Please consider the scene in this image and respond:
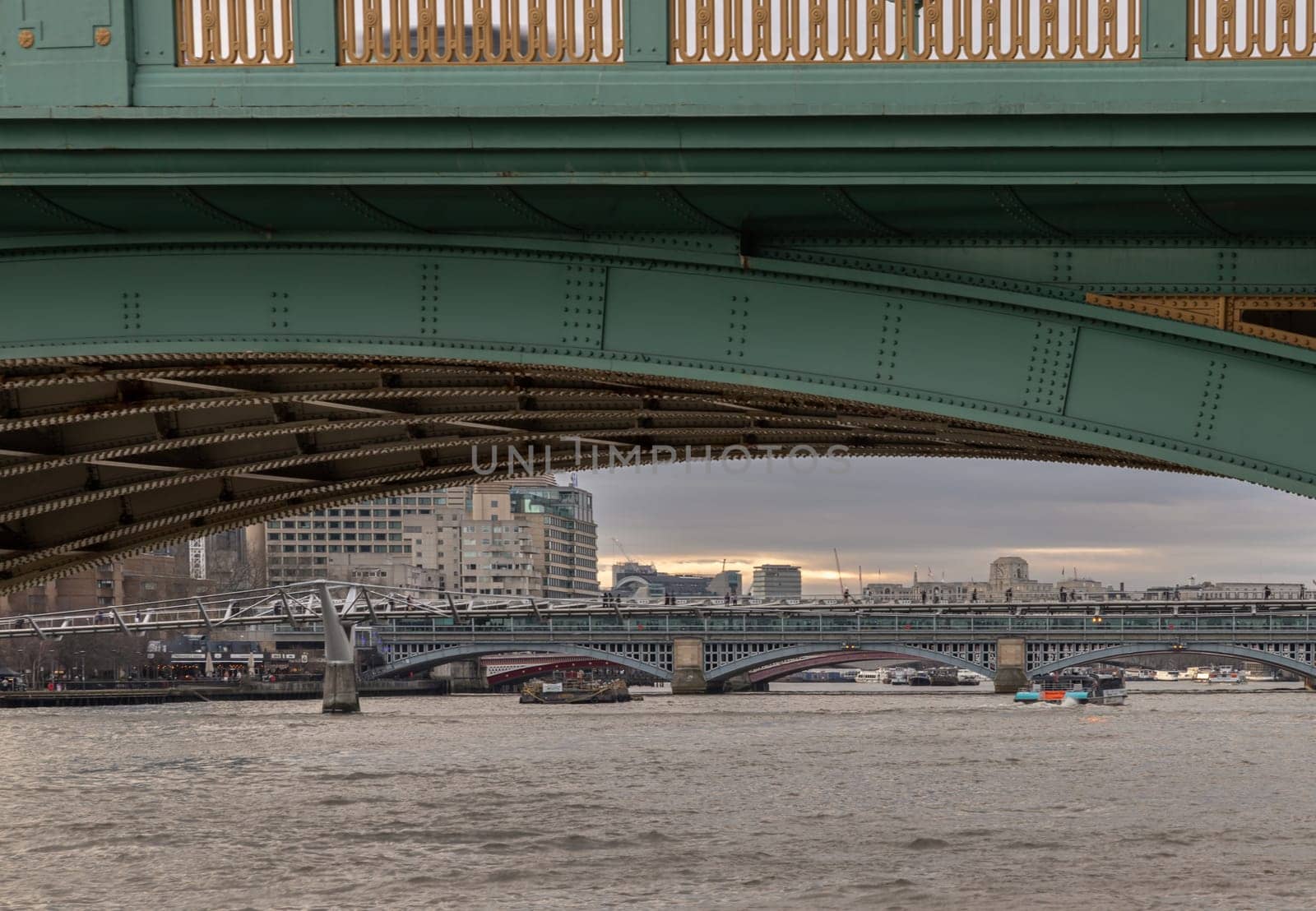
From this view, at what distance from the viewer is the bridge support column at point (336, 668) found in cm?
11144

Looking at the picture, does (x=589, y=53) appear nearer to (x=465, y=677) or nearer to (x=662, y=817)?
(x=662, y=817)

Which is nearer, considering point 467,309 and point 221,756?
point 467,309

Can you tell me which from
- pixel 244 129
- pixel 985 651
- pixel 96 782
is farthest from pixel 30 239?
pixel 985 651

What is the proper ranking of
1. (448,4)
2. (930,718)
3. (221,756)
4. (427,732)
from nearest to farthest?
(448,4) < (221,756) < (427,732) < (930,718)

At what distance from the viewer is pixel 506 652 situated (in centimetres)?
13150

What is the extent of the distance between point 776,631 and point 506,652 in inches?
863

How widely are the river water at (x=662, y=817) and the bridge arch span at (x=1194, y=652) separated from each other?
101 feet

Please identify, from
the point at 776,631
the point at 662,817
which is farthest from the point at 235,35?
the point at 776,631

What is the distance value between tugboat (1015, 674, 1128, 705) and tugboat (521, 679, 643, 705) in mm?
29231

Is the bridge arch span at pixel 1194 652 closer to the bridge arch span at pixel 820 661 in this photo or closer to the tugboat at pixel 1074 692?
the tugboat at pixel 1074 692

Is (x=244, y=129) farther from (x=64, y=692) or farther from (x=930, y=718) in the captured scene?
(x=64, y=692)

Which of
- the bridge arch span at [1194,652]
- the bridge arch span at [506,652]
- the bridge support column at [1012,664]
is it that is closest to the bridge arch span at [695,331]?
the bridge arch span at [1194,652]

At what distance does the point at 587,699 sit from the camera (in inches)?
5192

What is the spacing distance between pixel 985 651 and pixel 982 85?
432ft
